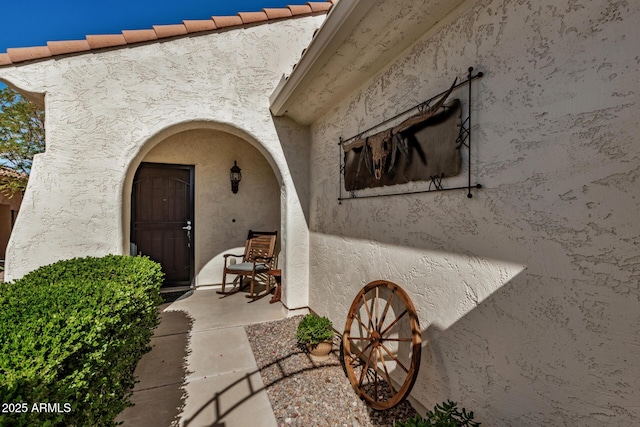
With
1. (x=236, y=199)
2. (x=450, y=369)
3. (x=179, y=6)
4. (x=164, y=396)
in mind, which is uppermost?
(x=179, y=6)

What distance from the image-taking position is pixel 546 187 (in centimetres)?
137

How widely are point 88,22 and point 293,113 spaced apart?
3.33 m

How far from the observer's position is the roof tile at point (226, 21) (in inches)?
146

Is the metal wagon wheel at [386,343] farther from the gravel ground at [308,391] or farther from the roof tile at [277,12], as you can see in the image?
the roof tile at [277,12]

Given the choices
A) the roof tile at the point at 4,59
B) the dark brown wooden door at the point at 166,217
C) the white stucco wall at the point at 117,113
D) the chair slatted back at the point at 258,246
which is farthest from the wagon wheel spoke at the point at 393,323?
the roof tile at the point at 4,59

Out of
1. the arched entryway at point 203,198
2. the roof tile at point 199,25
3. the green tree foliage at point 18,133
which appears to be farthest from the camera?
the arched entryway at point 203,198

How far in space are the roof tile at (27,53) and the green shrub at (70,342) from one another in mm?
2471

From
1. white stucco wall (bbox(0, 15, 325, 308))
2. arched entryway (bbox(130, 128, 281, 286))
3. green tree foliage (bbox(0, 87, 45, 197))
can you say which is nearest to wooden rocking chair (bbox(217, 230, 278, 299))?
arched entryway (bbox(130, 128, 281, 286))

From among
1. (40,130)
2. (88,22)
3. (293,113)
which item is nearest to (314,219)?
(293,113)

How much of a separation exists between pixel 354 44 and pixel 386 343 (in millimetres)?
2735

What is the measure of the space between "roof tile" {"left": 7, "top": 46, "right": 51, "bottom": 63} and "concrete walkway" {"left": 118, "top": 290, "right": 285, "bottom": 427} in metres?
3.60

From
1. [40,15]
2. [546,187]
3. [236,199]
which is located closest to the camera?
[546,187]

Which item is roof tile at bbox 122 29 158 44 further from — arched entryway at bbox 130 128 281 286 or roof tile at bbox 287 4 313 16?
arched entryway at bbox 130 128 281 286

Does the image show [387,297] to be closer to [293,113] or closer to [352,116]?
[352,116]
